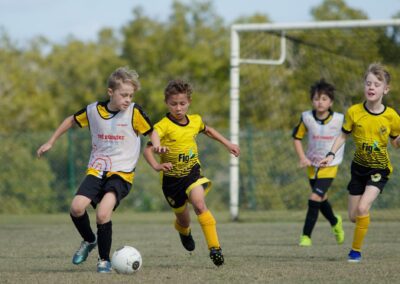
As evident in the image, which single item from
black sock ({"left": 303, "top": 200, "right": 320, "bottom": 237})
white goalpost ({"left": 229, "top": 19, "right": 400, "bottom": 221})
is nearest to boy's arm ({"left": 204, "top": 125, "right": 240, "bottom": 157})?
black sock ({"left": 303, "top": 200, "right": 320, "bottom": 237})

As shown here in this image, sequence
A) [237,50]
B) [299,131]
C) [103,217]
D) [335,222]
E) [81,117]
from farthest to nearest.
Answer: [237,50] < [299,131] < [335,222] < [81,117] < [103,217]

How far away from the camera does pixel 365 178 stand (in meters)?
8.29

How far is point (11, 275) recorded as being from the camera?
275 inches

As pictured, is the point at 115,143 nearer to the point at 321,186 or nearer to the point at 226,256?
the point at 226,256

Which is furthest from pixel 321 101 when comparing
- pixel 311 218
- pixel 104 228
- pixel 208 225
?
pixel 104 228

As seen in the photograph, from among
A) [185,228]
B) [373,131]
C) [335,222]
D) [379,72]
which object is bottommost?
[335,222]

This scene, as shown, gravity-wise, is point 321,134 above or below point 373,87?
below

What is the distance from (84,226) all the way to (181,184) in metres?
1.01

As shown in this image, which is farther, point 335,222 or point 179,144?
point 335,222

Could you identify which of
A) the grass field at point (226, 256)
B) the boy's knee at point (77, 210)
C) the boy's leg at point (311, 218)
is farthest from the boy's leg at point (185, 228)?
the boy's leg at point (311, 218)

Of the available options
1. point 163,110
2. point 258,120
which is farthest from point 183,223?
point 163,110

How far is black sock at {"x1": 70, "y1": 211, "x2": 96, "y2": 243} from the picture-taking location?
7.50 m

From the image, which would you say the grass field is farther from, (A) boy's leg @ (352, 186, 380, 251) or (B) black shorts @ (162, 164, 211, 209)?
(B) black shorts @ (162, 164, 211, 209)

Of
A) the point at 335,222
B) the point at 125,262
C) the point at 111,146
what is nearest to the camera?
the point at 125,262
